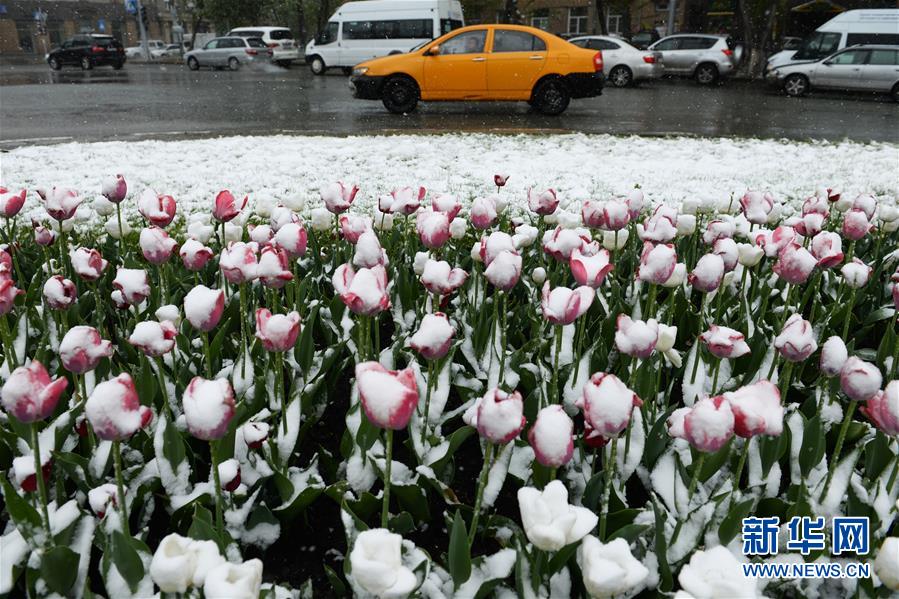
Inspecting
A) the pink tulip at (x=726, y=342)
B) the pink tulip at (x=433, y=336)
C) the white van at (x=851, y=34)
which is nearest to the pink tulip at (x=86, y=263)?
the pink tulip at (x=433, y=336)

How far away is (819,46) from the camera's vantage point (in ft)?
58.9

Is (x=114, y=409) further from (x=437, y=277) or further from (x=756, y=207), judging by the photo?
(x=756, y=207)

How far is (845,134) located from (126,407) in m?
10.3

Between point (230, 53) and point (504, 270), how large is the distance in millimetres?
27079

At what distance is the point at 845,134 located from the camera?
9297 mm

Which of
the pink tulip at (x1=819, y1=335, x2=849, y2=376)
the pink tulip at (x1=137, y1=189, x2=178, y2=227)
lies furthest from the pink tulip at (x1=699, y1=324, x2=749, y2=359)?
the pink tulip at (x1=137, y1=189, x2=178, y2=227)

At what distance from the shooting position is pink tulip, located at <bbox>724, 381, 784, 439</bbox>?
1146 millimetres

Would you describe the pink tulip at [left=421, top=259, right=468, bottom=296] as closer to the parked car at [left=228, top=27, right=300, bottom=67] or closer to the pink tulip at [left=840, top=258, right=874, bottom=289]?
the pink tulip at [left=840, top=258, right=874, bottom=289]

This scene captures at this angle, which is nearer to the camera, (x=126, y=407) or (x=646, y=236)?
(x=126, y=407)

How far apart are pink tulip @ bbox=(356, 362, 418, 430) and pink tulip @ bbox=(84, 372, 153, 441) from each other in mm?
388

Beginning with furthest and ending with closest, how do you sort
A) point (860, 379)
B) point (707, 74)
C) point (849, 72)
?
point (707, 74) < point (849, 72) < point (860, 379)

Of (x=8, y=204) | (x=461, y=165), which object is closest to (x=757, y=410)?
(x=8, y=204)

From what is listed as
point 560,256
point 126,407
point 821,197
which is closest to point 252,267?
point 126,407

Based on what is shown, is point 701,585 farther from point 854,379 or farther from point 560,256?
point 560,256
